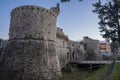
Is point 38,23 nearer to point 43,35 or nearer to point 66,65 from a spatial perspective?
point 43,35

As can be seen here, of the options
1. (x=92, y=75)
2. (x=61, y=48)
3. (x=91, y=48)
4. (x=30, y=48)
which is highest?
(x=91, y=48)

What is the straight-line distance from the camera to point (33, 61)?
13.9m

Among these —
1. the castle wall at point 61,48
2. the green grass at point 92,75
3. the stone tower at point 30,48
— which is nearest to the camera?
the green grass at point 92,75

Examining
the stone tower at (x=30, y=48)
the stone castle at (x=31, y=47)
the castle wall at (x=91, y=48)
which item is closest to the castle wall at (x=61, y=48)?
the stone castle at (x=31, y=47)

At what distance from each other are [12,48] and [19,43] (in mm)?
924

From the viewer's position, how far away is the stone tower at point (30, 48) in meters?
13.7

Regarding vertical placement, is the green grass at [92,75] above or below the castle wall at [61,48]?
below

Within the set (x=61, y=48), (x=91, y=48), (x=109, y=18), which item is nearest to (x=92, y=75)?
(x=109, y=18)

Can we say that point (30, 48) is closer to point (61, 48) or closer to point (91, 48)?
point (61, 48)

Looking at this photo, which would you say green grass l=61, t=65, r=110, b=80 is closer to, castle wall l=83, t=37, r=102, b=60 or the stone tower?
the stone tower

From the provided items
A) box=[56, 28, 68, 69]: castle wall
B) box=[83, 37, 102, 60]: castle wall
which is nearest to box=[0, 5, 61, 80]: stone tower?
box=[56, 28, 68, 69]: castle wall

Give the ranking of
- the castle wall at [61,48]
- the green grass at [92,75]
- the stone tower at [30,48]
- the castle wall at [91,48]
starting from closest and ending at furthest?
the green grass at [92,75]
the stone tower at [30,48]
the castle wall at [61,48]
the castle wall at [91,48]

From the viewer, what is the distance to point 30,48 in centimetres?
1436

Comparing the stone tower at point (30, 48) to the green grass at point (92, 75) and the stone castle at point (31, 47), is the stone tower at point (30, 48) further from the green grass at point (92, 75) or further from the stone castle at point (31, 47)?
the green grass at point (92, 75)
